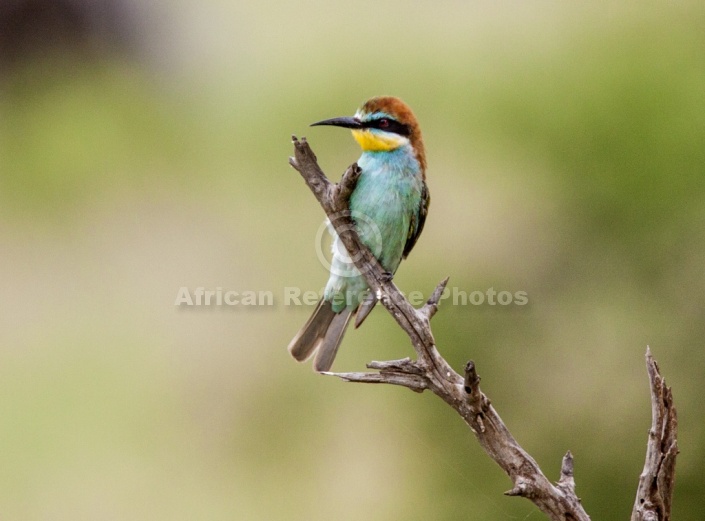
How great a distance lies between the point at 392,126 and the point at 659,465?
1038 mm

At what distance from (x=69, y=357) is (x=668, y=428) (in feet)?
9.86

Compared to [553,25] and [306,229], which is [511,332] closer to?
[306,229]

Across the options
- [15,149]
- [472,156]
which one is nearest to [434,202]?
[472,156]

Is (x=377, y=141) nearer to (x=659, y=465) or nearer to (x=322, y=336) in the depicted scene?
(x=322, y=336)

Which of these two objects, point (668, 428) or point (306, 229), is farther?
point (306, 229)

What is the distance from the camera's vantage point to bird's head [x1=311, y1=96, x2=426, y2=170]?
1972 millimetres

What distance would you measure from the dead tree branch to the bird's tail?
1.18ft

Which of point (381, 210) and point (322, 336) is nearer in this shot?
point (381, 210)

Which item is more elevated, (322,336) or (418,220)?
(418,220)

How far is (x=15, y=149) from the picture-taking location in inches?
181

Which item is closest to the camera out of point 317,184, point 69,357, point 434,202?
point 317,184

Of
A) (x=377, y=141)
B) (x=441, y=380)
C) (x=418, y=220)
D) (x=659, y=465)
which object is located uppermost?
(x=377, y=141)

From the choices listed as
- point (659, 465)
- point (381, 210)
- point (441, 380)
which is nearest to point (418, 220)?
point (381, 210)

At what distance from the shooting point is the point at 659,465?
1476mm
